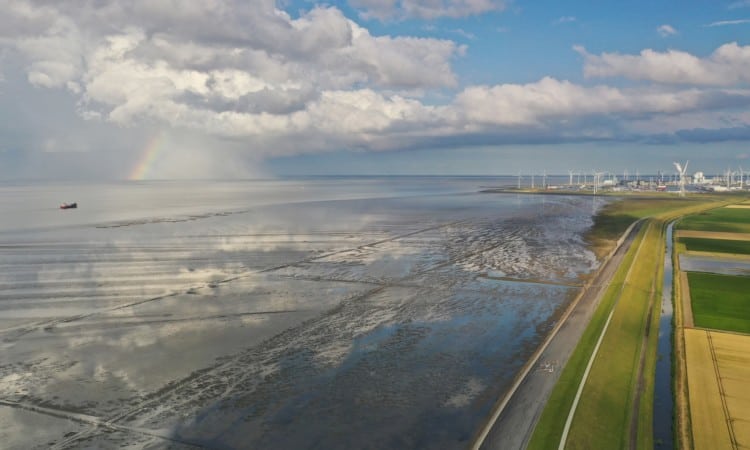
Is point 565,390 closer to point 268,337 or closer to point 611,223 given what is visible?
point 268,337

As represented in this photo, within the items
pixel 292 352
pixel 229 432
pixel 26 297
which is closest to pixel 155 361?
pixel 292 352

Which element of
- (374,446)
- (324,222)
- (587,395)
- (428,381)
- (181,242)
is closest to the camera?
(374,446)

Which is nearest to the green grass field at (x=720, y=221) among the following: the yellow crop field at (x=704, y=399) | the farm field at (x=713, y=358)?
the farm field at (x=713, y=358)

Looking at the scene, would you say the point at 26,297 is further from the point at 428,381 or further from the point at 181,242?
the point at 428,381

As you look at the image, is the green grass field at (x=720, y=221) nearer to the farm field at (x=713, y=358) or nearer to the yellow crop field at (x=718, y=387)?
the farm field at (x=713, y=358)

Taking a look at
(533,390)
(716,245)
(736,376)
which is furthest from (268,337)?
(716,245)
